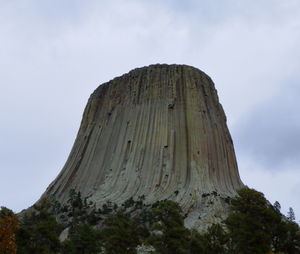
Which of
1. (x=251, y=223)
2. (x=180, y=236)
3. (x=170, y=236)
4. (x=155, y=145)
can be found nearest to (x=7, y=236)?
(x=170, y=236)

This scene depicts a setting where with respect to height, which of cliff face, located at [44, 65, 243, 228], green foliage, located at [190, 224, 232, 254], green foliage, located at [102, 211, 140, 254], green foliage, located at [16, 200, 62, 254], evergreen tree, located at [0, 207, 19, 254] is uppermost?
cliff face, located at [44, 65, 243, 228]

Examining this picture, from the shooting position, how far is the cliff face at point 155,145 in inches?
1531

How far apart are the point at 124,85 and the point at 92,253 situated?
26.9 metres

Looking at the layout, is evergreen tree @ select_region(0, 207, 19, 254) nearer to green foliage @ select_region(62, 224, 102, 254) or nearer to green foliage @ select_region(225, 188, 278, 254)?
green foliage @ select_region(62, 224, 102, 254)

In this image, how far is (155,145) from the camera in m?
41.6

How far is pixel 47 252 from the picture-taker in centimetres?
2102

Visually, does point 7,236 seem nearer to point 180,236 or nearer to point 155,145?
point 180,236

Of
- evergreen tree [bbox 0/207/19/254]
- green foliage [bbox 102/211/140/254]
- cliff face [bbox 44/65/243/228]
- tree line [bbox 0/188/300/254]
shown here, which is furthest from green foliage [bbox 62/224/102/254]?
cliff face [bbox 44/65/243/228]

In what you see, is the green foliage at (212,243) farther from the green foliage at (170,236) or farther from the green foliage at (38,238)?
the green foliage at (38,238)

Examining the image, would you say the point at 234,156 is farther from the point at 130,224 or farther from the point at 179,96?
the point at 130,224

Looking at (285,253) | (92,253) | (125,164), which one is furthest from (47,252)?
(125,164)

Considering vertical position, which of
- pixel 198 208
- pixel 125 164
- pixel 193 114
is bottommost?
pixel 198 208

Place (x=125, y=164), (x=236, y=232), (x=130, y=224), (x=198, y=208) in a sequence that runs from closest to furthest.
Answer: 1. (x=236, y=232)
2. (x=130, y=224)
3. (x=198, y=208)
4. (x=125, y=164)

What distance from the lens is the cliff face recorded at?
38875 millimetres
